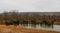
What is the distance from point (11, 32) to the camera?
26.3 m

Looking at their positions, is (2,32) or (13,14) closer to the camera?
(2,32)

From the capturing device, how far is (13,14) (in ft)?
214

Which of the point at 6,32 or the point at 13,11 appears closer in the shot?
the point at 6,32

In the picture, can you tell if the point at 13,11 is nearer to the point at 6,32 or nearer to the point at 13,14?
the point at 13,14

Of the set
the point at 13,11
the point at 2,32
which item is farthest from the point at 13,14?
the point at 2,32

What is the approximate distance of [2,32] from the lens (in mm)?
26562

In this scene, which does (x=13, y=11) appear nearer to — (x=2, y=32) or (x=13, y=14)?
(x=13, y=14)

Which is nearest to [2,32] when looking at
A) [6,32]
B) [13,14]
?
[6,32]

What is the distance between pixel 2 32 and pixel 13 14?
128 ft

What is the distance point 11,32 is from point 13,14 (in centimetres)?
3916

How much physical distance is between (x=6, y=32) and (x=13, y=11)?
41462mm

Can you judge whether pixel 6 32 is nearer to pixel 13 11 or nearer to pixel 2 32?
pixel 2 32

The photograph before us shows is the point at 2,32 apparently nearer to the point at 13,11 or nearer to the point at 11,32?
the point at 11,32

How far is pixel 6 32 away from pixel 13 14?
3889 cm
